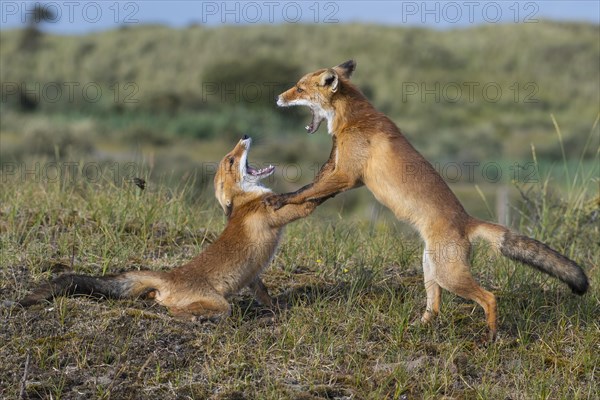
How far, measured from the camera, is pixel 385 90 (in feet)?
185

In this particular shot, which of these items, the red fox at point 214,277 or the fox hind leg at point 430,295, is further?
the fox hind leg at point 430,295

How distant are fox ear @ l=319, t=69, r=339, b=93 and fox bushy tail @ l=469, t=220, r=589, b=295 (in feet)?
5.43

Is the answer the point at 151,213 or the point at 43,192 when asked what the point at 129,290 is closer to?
the point at 151,213

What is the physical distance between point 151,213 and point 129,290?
174 centimetres

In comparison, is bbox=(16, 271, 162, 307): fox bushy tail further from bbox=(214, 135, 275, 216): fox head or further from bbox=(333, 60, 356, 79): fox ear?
bbox=(333, 60, 356, 79): fox ear

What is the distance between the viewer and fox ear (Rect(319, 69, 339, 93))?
7562mm

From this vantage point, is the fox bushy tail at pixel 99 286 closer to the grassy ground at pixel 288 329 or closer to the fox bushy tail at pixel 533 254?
the grassy ground at pixel 288 329

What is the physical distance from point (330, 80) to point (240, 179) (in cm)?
113

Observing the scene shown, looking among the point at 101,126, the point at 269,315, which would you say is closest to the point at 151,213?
the point at 269,315

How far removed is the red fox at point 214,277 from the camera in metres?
6.64

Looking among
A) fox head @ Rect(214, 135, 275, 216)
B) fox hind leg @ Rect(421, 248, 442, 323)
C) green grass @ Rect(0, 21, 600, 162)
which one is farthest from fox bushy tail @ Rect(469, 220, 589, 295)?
green grass @ Rect(0, 21, 600, 162)

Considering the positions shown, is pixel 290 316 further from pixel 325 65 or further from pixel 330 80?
pixel 325 65

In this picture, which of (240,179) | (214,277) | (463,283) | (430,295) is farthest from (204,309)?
(463,283)

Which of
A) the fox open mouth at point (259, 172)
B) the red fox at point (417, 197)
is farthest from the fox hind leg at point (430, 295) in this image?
the fox open mouth at point (259, 172)
